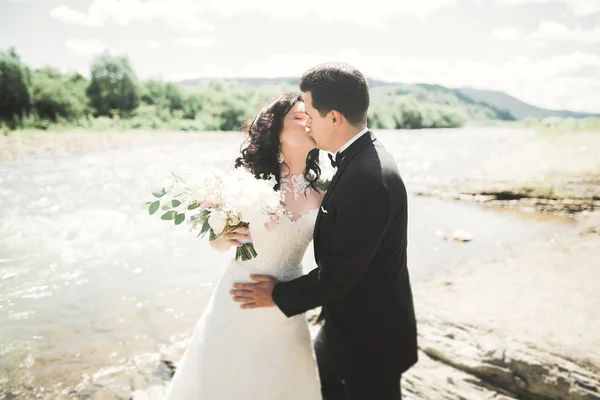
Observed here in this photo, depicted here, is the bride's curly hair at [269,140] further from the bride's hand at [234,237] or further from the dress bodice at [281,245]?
the bride's hand at [234,237]

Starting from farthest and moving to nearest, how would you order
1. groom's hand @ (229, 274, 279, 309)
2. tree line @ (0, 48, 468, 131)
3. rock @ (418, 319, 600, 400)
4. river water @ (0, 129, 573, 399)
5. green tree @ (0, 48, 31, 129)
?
tree line @ (0, 48, 468, 131) < green tree @ (0, 48, 31, 129) < river water @ (0, 129, 573, 399) < rock @ (418, 319, 600, 400) < groom's hand @ (229, 274, 279, 309)

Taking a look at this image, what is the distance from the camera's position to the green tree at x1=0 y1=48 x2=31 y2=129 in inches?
1201

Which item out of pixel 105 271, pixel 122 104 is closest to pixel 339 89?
pixel 105 271

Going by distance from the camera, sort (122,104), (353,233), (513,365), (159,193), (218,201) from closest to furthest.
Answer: (353,233)
(218,201)
(159,193)
(513,365)
(122,104)

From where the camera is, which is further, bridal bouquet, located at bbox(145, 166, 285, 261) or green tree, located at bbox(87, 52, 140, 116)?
green tree, located at bbox(87, 52, 140, 116)

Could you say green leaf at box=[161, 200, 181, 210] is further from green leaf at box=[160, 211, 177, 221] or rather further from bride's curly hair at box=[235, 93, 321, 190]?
bride's curly hair at box=[235, 93, 321, 190]

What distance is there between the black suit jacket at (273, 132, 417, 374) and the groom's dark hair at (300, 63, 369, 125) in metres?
0.16

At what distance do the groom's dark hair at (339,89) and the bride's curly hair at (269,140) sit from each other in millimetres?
634

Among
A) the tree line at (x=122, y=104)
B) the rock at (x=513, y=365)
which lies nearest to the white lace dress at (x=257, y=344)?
the rock at (x=513, y=365)

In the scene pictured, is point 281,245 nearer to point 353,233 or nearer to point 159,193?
point 353,233

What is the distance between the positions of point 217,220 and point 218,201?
0.12m

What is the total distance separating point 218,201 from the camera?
7.90 ft

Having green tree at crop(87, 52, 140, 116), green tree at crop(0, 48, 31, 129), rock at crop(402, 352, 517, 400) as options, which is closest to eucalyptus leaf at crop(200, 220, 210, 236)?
rock at crop(402, 352, 517, 400)

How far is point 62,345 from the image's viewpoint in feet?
17.4
